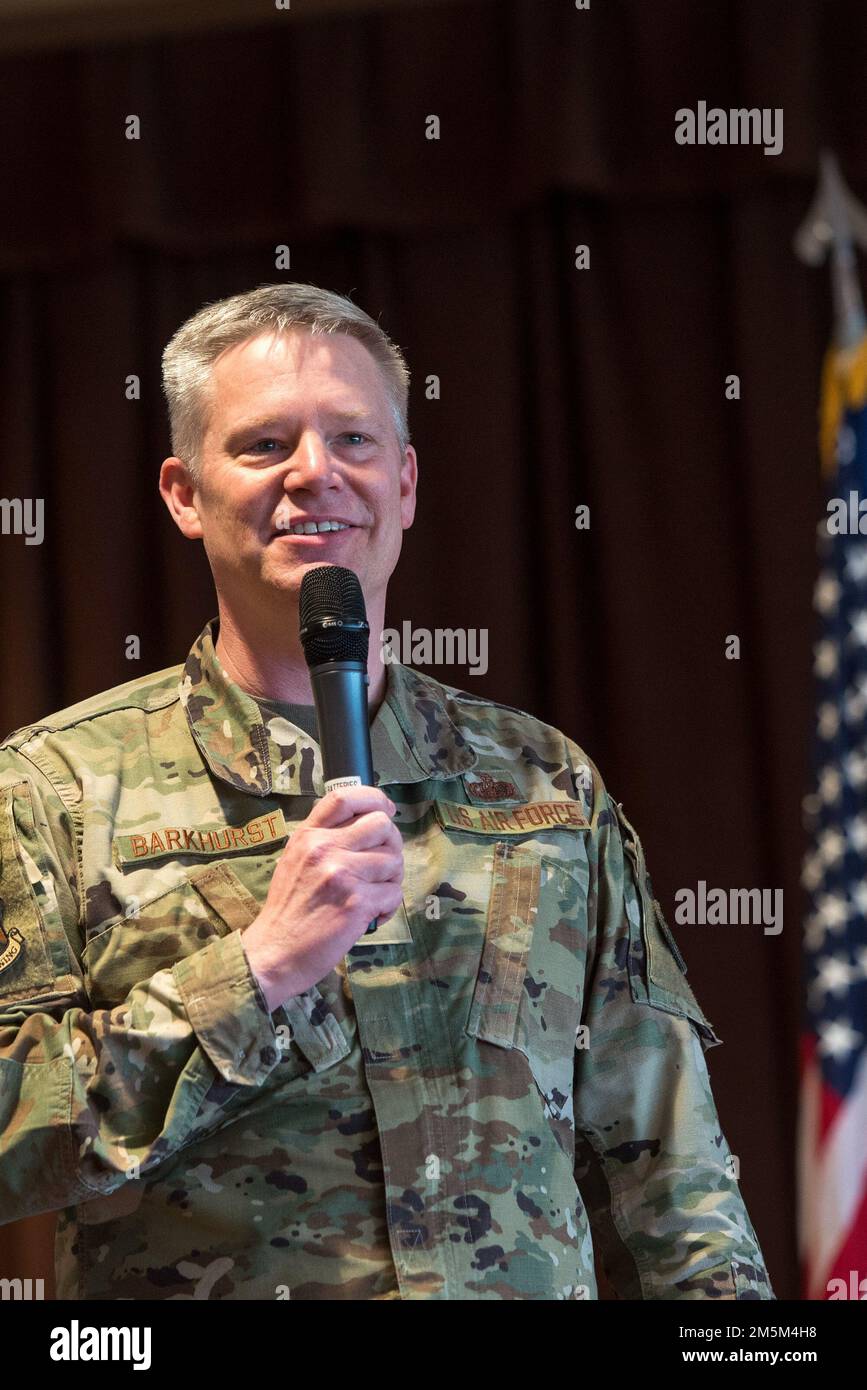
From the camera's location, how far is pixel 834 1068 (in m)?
2.62

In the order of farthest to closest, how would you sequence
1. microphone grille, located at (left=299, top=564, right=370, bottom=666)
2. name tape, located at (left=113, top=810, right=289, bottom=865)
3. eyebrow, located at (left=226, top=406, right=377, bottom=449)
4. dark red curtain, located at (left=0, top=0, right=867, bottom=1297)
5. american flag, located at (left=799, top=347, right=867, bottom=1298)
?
dark red curtain, located at (left=0, top=0, right=867, bottom=1297), american flag, located at (left=799, top=347, right=867, bottom=1298), eyebrow, located at (left=226, top=406, right=377, bottom=449), name tape, located at (left=113, top=810, right=289, bottom=865), microphone grille, located at (left=299, top=564, right=370, bottom=666)

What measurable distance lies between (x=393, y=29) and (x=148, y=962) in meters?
2.02

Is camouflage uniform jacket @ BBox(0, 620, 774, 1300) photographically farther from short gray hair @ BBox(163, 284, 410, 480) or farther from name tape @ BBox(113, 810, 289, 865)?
short gray hair @ BBox(163, 284, 410, 480)

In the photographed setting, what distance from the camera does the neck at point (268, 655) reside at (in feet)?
6.00

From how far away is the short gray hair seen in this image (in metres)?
1.89

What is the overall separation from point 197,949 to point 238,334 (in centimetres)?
74

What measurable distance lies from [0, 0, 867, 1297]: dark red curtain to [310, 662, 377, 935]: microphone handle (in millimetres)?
1323

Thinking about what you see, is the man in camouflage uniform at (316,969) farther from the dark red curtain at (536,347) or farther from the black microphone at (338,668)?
the dark red curtain at (536,347)

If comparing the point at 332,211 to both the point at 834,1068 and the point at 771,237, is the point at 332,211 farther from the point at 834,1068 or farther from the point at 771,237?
the point at 834,1068

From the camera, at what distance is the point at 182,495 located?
1941 mm

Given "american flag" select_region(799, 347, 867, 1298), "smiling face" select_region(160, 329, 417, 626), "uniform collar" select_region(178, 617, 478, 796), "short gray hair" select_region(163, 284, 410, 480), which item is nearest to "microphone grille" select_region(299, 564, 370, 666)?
"smiling face" select_region(160, 329, 417, 626)

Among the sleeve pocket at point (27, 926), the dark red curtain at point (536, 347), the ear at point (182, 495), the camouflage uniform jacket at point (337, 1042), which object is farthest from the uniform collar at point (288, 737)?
the dark red curtain at point (536, 347)

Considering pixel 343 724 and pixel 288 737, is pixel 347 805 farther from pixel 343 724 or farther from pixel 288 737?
pixel 288 737
